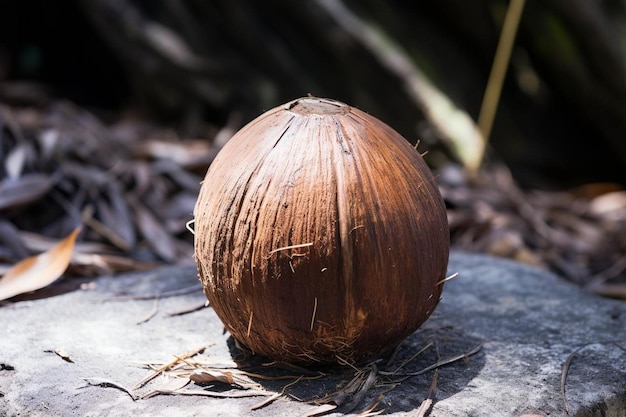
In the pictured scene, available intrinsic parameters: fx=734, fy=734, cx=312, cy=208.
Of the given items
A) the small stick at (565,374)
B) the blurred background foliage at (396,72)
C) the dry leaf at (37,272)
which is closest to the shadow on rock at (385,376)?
the small stick at (565,374)

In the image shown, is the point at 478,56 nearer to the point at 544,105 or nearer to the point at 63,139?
the point at 544,105

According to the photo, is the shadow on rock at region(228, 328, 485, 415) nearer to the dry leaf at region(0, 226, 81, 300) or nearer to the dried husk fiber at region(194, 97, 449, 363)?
the dried husk fiber at region(194, 97, 449, 363)

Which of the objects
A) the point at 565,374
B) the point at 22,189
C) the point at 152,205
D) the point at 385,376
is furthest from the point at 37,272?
the point at 565,374

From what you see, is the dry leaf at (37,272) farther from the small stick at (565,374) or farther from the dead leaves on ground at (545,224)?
the dead leaves on ground at (545,224)

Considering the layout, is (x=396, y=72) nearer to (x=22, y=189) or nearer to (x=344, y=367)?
(x=22, y=189)

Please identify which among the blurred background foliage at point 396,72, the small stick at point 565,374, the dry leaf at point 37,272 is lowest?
the small stick at point 565,374

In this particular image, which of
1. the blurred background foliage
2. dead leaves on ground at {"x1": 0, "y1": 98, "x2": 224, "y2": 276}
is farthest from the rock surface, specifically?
the blurred background foliage
